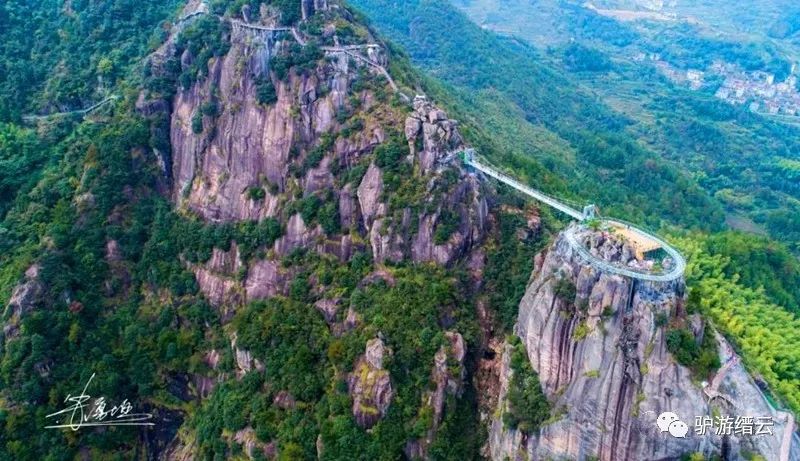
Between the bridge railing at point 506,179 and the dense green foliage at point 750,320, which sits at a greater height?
the bridge railing at point 506,179

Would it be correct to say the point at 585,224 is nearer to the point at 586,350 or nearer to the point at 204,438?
the point at 586,350

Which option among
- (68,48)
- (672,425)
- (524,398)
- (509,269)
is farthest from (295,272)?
(68,48)

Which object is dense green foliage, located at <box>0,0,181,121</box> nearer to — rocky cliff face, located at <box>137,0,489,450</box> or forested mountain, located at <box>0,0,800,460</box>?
forested mountain, located at <box>0,0,800,460</box>

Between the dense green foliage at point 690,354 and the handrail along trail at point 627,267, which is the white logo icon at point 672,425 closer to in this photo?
the dense green foliage at point 690,354

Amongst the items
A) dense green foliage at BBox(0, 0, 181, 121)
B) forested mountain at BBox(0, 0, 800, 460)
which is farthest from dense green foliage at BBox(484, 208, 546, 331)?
dense green foliage at BBox(0, 0, 181, 121)

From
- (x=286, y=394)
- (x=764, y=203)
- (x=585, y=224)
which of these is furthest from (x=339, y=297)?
(x=764, y=203)

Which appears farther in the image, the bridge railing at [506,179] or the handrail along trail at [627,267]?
the bridge railing at [506,179]

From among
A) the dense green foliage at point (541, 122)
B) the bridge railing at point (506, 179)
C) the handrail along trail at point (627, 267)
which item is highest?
the handrail along trail at point (627, 267)

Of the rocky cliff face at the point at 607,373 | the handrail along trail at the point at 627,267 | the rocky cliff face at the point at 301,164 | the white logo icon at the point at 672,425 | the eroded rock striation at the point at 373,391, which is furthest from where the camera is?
the rocky cliff face at the point at 301,164

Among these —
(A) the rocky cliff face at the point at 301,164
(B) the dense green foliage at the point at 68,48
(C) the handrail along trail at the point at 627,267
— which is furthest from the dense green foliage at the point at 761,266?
(B) the dense green foliage at the point at 68,48
